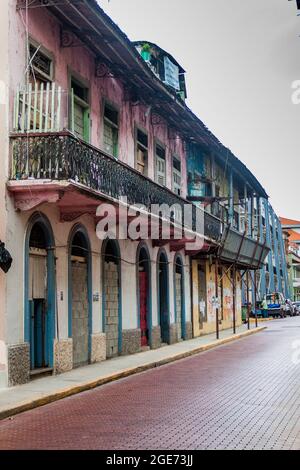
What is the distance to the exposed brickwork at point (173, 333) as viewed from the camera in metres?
21.6

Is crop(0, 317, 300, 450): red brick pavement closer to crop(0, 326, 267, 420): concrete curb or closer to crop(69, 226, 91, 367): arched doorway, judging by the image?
crop(0, 326, 267, 420): concrete curb

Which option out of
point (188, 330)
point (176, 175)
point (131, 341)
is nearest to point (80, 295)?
point (131, 341)

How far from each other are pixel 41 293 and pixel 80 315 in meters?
1.91

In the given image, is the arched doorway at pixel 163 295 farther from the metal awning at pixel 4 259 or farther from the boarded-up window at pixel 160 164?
the metal awning at pixel 4 259

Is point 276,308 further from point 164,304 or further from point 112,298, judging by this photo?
point 112,298

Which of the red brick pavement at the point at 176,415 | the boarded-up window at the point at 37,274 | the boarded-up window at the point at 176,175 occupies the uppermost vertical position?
the boarded-up window at the point at 176,175

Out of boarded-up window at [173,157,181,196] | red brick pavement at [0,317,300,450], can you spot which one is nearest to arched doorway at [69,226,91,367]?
red brick pavement at [0,317,300,450]

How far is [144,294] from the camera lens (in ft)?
65.4

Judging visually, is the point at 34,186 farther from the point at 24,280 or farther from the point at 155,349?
the point at 155,349

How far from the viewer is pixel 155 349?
64.4ft

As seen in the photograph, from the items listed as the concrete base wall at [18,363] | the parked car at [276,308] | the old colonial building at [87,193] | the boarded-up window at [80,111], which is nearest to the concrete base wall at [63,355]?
the old colonial building at [87,193]

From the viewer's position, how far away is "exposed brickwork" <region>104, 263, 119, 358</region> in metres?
16.5

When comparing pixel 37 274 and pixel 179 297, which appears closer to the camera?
pixel 37 274

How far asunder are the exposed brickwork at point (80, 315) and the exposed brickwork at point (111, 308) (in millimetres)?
1275
